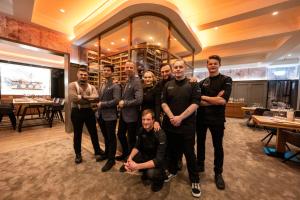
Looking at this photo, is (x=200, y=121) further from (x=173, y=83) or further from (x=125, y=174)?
(x=125, y=174)

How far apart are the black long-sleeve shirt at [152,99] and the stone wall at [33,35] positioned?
11.8ft

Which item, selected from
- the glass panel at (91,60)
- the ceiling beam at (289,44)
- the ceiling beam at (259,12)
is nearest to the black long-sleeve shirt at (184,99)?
the ceiling beam at (259,12)

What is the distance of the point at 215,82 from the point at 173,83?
57 centimetres

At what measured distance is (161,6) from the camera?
9.53 ft

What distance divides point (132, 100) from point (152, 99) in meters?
0.29

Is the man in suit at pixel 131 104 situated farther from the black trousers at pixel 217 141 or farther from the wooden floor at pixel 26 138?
the wooden floor at pixel 26 138

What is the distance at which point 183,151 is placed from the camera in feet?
6.01

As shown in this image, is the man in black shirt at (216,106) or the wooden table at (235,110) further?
the wooden table at (235,110)

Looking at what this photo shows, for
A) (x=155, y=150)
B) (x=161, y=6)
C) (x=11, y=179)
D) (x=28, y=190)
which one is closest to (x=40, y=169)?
(x=11, y=179)

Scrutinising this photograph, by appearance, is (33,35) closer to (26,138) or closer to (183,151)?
(26,138)

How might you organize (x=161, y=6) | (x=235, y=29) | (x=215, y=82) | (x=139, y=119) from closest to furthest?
(x=215, y=82), (x=139, y=119), (x=161, y=6), (x=235, y=29)

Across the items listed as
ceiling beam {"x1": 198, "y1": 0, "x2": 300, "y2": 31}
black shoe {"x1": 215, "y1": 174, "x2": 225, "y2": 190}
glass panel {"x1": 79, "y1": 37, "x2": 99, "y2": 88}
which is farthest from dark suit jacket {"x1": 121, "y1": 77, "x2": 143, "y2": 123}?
ceiling beam {"x1": 198, "y1": 0, "x2": 300, "y2": 31}

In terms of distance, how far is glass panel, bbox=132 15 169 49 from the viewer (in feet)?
11.2

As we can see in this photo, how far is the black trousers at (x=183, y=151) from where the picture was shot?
5.54 feet
